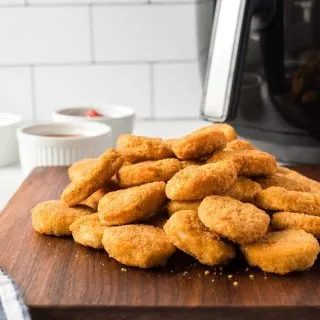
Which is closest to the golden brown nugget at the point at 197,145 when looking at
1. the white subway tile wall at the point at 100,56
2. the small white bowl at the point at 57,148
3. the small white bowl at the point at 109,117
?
the small white bowl at the point at 57,148

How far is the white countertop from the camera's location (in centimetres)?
113

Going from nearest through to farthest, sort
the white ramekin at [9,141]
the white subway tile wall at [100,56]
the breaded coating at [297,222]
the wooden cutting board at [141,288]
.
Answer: the wooden cutting board at [141,288] → the breaded coating at [297,222] → the white ramekin at [9,141] → the white subway tile wall at [100,56]

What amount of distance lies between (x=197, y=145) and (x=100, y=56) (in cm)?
76

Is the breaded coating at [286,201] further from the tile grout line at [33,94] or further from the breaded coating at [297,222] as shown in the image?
the tile grout line at [33,94]

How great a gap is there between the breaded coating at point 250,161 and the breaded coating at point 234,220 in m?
0.08

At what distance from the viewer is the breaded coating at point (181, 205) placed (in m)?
0.73

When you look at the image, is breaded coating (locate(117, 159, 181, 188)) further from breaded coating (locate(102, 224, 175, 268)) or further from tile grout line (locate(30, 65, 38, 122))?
tile grout line (locate(30, 65, 38, 122))

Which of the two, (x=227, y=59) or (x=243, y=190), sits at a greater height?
(x=227, y=59)

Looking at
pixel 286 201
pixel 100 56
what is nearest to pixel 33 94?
pixel 100 56

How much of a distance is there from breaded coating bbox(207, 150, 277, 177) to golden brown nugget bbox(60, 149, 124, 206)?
0.32 feet

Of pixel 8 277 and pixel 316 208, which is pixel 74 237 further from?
pixel 316 208

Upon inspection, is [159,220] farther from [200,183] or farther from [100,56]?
[100,56]

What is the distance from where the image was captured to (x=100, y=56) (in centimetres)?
152

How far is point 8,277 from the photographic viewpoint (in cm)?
67
